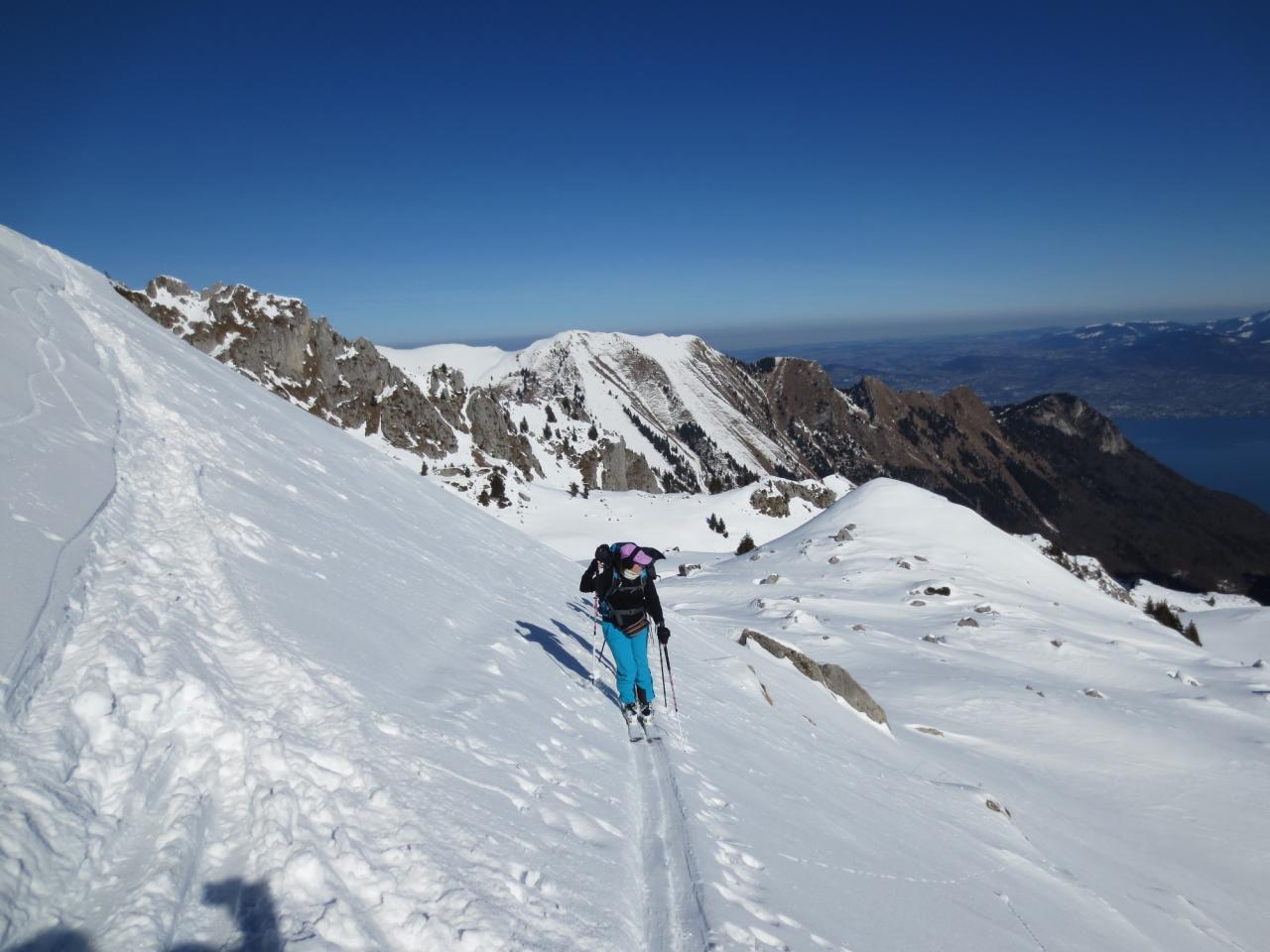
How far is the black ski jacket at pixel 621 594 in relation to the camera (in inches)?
357

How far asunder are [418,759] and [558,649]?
5.87 meters

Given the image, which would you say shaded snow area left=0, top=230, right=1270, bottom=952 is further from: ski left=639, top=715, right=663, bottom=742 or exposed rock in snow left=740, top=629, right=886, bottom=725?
exposed rock in snow left=740, top=629, right=886, bottom=725

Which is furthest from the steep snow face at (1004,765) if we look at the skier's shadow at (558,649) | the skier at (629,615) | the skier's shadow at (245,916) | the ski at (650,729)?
the skier's shadow at (245,916)

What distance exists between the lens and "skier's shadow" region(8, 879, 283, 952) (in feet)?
10.5

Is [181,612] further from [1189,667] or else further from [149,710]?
[1189,667]

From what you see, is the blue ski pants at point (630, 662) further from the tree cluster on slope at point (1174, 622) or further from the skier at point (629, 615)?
the tree cluster on slope at point (1174, 622)

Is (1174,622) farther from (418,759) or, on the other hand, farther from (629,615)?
(418,759)

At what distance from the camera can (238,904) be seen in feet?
11.6

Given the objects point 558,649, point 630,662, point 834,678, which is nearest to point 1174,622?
point 834,678

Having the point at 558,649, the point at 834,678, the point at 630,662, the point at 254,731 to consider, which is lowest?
the point at 834,678

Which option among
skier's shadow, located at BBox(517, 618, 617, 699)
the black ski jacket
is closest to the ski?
skier's shadow, located at BBox(517, 618, 617, 699)

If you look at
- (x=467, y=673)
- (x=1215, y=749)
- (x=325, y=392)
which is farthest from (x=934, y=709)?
(x=325, y=392)

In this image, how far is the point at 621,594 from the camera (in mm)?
9070

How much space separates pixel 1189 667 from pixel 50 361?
3784 cm
